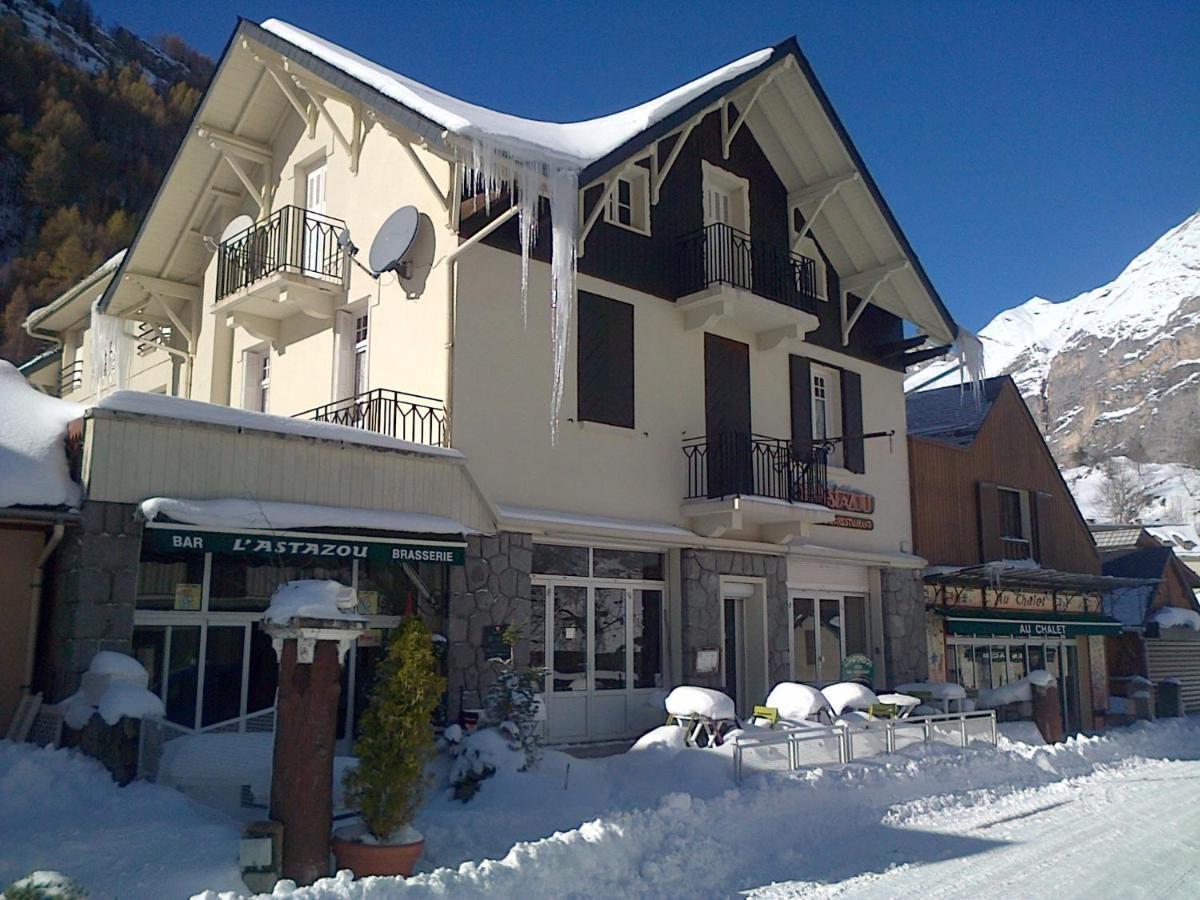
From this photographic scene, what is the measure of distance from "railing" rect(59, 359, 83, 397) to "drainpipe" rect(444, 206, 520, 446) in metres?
12.8

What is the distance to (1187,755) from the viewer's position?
64.2 feet

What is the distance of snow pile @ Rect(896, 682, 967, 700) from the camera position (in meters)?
18.7

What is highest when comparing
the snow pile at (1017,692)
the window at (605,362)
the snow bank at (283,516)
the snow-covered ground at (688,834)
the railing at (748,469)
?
the window at (605,362)

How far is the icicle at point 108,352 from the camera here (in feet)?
67.5

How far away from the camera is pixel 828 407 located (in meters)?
20.3

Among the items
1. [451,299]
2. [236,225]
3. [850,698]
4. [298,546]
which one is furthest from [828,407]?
[298,546]

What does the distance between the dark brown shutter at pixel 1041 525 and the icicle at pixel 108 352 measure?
63.8 feet

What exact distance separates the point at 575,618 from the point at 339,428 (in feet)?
15.4

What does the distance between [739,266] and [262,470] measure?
899 cm

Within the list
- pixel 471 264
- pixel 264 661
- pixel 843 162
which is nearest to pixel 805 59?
pixel 843 162

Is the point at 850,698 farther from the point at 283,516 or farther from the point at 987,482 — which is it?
the point at 987,482

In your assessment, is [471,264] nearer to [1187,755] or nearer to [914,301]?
[914,301]

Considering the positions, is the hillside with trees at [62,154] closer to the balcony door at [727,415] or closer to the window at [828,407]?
the window at [828,407]

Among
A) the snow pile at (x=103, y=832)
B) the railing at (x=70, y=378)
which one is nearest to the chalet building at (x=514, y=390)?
the snow pile at (x=103, y=832)
